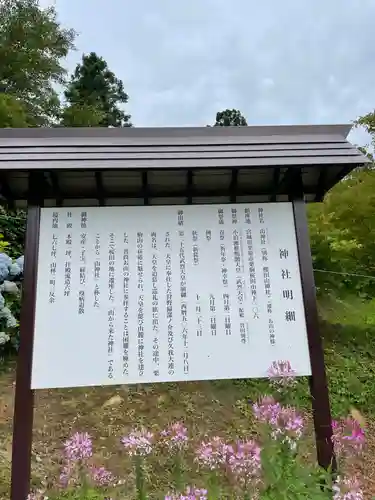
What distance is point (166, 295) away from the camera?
2863 mm

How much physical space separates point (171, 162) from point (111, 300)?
101 cm

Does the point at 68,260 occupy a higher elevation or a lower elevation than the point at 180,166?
lower

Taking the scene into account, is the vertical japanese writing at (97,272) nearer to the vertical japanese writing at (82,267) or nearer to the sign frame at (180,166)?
the vertical japanese writing at (82,267)

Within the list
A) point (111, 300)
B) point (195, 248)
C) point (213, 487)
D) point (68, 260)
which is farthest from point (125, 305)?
point (213, 487)

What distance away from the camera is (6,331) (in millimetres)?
4637

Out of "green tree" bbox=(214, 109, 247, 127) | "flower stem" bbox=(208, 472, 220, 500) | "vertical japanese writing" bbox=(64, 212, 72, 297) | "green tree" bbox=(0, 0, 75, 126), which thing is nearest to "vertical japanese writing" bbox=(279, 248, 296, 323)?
"flower stem" bbox=(208, 472, 220, 500)

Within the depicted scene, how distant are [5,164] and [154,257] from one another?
1153 mm

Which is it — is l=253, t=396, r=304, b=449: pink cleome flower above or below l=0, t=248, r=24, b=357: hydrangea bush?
below

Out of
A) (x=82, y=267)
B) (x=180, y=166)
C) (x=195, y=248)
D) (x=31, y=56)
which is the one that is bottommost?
(x=82, y=267)

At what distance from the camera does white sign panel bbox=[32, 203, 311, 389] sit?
8.91ft

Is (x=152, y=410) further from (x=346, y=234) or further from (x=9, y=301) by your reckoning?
(x=346, y=234)

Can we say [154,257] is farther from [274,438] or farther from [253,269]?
[274,438]

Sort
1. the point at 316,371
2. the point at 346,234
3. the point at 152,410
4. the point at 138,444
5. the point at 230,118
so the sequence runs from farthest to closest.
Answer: the point at 230,118, the point at 346,234, the point at 152,410, the point at 316,371, the point at 138,444

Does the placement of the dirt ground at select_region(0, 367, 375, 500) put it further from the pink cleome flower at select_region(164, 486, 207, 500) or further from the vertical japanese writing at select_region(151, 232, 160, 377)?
the pink cleome flower at select_region(164, 486, 207, 500)
